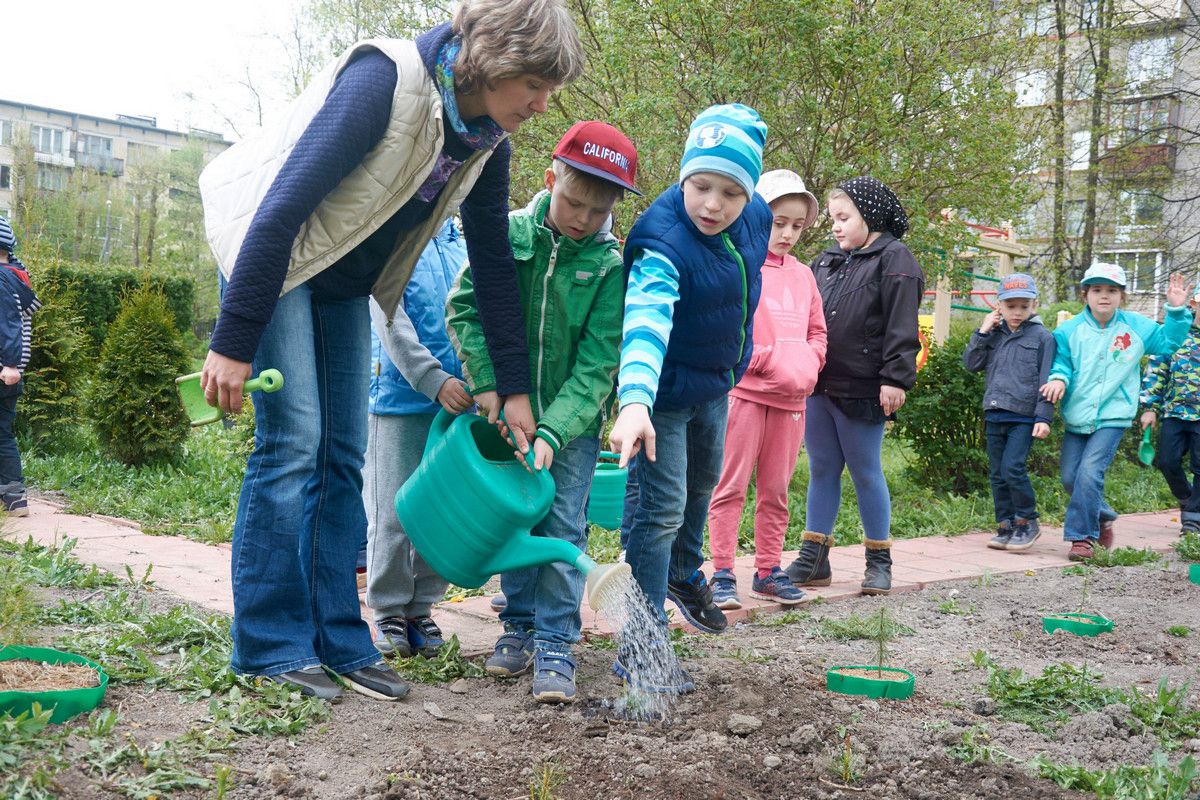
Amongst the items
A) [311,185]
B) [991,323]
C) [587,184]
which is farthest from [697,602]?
[991,323]

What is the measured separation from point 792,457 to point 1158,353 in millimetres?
3717

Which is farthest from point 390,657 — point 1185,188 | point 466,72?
point 1185,188

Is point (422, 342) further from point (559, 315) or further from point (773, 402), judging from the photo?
point (773, 402)

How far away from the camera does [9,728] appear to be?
6.21ft

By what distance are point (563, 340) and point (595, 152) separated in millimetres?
517

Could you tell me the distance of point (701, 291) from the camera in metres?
2.84

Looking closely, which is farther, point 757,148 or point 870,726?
point 757,148

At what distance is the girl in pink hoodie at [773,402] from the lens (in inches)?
157

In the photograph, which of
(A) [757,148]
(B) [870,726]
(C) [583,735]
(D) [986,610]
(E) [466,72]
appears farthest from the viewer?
(D) [986,610]

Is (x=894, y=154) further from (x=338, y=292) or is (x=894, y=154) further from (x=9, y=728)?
(x=9, y=728)

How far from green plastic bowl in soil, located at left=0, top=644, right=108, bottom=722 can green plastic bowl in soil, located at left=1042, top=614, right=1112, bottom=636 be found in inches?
120

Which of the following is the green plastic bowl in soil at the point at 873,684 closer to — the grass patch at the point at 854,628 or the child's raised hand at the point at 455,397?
the grass patch at the point at 854,628

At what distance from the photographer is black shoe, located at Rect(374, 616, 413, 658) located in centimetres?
298

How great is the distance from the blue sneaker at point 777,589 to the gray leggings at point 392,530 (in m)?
1.47
